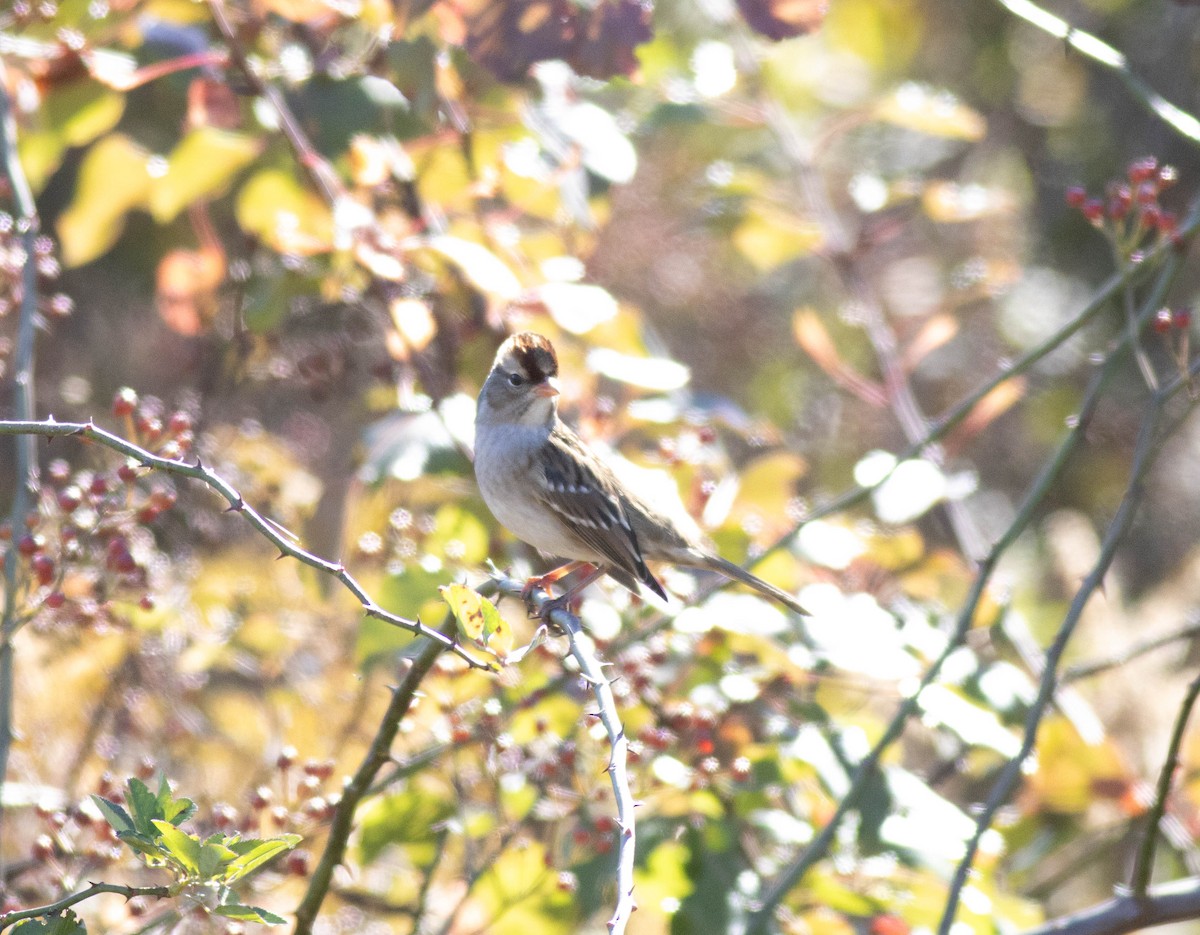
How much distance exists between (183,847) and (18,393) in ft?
3.89

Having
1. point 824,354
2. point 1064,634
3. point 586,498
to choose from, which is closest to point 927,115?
point 824,354

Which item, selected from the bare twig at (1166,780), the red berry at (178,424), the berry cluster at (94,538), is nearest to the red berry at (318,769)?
the berry cluster at (94,538)

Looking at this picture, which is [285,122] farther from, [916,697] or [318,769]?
[916,697]

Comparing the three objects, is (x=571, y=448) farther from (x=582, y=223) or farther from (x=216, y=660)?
(x=216, y=660)

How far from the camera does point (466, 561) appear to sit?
2578 mm

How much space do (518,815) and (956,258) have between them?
419 centimetres

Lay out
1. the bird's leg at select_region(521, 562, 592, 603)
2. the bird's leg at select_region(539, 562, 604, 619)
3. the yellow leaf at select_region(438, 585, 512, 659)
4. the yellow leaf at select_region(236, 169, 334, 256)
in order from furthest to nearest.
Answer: the yellow leaf at select_region(236, 169, 334, 256)
the bird's leg at select_region(521, 562, 592, 603)
the bird's leg at select_region(539, 562, 604, 619)
the yellow leaf at select_region(438, 585, 512, 659)

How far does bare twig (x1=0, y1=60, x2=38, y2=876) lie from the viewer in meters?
2.07

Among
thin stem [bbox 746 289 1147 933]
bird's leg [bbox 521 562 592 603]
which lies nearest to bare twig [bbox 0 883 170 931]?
thin stem [bbox 746 289 1147 933]

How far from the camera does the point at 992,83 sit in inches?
244

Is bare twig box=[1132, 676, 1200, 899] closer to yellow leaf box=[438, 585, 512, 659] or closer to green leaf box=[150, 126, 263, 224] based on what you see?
yellow leaf box=[438, 585, 512, 659]

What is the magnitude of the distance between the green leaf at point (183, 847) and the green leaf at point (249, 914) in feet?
0.16

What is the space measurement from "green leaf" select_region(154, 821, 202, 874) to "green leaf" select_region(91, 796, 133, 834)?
0.12 ft

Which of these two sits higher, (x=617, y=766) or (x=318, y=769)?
(x=318, y=769)
